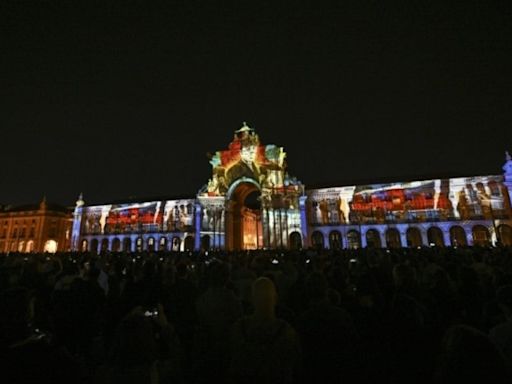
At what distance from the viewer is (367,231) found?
40281 mm

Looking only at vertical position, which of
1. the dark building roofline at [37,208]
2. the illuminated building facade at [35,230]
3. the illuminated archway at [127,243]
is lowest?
the illuminated archway at [127,243]

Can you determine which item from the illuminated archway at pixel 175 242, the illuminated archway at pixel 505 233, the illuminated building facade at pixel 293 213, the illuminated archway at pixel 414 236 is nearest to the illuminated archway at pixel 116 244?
the illuminated building facade at pixel 293 213

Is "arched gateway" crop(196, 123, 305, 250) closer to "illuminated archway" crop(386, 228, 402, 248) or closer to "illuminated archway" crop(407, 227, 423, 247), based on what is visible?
"illuminated archway" crop(386, 228, 402, 248)

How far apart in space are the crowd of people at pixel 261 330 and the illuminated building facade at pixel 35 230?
2686 inches

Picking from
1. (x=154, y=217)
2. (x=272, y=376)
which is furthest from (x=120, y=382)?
(x=154, y=217)

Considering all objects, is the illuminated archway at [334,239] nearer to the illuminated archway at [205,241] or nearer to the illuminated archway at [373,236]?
the illuminated archway at [373,236]

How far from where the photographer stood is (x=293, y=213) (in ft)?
140

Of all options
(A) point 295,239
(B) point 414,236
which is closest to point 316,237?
(A) point 295,239

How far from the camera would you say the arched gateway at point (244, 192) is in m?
42.6

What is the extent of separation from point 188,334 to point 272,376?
2574 millimetres

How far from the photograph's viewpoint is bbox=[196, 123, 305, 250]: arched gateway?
140ft

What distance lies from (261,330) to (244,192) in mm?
49522

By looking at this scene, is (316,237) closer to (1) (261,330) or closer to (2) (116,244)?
(2) (116,244)

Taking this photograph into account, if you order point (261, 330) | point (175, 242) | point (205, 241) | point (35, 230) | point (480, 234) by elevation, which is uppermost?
point (35, 230)
